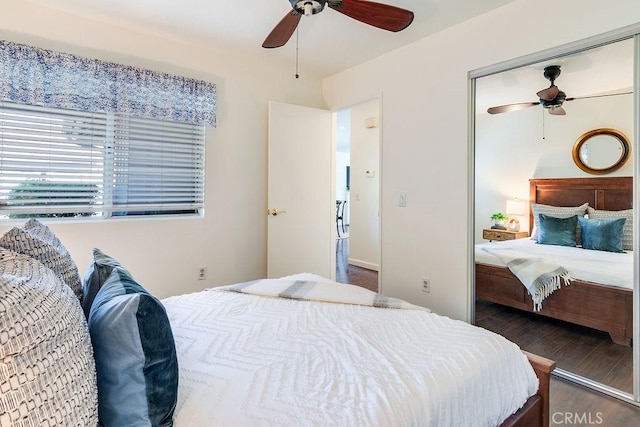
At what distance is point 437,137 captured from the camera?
9.45 ft

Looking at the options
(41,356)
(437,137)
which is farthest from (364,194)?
(41,356)

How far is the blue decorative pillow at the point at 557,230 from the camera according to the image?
Answer: 228 centimetres

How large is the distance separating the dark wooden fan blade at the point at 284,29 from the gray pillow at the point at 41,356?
1831 mm

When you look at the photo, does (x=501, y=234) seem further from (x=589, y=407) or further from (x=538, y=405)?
(x=538, y=405)

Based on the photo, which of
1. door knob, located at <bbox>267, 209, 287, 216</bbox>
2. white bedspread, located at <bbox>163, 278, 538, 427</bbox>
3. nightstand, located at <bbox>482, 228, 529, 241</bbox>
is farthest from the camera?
door knob, located at <bbox>267, 209, 287, 216</bbox>

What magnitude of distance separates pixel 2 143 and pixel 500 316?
12.6ft

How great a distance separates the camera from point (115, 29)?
276 cm

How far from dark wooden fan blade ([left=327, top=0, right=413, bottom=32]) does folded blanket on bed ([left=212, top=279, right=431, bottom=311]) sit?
1566 mm

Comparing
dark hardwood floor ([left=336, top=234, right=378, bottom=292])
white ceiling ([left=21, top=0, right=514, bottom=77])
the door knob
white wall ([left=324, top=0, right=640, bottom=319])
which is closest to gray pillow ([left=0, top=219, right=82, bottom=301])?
white ceiling ([left=21, top=0, right=514, bottom=77])

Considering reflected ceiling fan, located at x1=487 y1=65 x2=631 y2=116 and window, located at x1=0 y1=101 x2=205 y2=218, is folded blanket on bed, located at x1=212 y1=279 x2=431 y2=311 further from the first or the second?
reflected ceiling fan, located at x1=487 y1=65 x2=631 y2=116

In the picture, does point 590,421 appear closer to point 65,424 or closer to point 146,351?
point 146,351

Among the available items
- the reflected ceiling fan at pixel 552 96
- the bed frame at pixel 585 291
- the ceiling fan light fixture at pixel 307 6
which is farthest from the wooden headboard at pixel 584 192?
the ceiling fan light fixture at pixel 307 6

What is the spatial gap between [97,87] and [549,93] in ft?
10.8

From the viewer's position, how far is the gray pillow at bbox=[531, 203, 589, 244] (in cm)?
224
